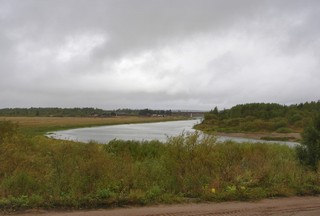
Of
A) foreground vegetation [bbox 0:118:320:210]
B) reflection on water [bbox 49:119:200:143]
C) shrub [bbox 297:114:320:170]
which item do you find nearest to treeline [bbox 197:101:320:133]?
reflection on water [bbox 49:119:200:143]

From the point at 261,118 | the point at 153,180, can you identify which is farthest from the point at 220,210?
the point at 261,118

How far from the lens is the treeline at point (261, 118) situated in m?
87.3

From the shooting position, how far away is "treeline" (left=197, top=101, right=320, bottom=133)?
87.3m

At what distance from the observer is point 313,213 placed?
7.55 metres

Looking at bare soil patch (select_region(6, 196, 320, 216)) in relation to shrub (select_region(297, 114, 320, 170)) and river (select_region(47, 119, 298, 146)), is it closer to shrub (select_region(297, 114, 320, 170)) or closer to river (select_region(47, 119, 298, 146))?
shrub (select_region(297, 114, 320, 170))

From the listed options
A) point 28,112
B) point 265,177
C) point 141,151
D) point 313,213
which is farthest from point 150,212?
point 28,112

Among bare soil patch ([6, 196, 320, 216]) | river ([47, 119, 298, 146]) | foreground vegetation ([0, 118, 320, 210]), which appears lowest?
river ([47, 119, 298, 146])

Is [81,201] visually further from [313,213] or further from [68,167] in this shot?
[313,213]

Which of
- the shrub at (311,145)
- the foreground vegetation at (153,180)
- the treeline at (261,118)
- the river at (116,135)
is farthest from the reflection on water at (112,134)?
the foreground vegetation at (153,180)

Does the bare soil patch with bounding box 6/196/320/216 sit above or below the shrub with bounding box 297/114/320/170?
below

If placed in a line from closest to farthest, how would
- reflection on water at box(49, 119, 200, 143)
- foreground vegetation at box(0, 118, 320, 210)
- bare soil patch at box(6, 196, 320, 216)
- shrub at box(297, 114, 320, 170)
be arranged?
bare soil patch at box(6, 196, 320, 216), foreground vegetation at box(0, 118, 320, 210), shrub at box(297, 114, 320, 170), reflection on water at box(49, 119, 200, 143)

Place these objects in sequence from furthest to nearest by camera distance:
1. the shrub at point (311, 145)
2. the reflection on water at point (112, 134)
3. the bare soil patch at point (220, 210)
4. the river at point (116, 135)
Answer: the reflection on water at point (112, 134), the river at point (116, 135), the shrub at point (311, 145), the bare soil patch at point (220, 210)

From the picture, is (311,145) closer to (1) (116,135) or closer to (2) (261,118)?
(1) (116,135)

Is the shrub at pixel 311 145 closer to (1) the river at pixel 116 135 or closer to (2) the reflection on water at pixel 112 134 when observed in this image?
(1) the river at pixel 116 135
